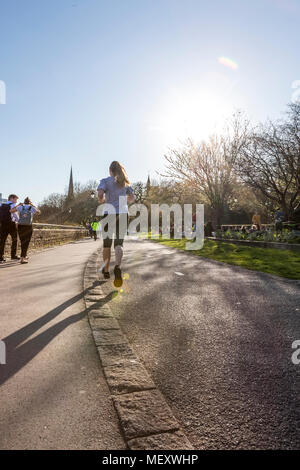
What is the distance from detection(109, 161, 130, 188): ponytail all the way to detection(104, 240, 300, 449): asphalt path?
1.83 m

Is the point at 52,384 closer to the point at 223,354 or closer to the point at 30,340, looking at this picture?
the point at 30,340

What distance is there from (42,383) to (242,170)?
21.3 m

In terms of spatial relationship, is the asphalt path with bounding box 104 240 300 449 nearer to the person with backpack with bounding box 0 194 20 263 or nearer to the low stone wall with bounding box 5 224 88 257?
the person with backpack with bounding box 0 194 20 263

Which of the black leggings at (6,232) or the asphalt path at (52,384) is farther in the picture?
the black leggings at (6,232)

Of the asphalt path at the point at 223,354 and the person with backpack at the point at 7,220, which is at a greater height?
the person with backpack at the point at 7,220

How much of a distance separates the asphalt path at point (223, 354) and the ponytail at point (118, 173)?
183 centimetres

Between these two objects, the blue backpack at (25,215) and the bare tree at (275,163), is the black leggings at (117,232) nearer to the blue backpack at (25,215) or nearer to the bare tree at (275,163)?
the blue backpack at (25,215)

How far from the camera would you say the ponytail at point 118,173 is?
536cm

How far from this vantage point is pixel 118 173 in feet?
17.7

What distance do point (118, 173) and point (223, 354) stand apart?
3786 mm

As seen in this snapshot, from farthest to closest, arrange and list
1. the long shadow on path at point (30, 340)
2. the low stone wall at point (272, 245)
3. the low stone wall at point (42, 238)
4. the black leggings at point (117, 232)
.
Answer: the low stone wall at point (42, 238)
the low stone wall at point (272, 245)
the black leggings at point (117, 232)
the long shadow on path at point (30, 340)

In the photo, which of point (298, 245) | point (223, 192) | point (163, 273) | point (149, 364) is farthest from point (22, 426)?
point (223, 192)

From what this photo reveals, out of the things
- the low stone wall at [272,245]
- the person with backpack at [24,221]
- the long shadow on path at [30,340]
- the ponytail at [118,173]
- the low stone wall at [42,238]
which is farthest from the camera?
the low stone wall at [42,238]

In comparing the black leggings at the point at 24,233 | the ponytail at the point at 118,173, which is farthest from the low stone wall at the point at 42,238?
the ponytail at the point at 118,173
